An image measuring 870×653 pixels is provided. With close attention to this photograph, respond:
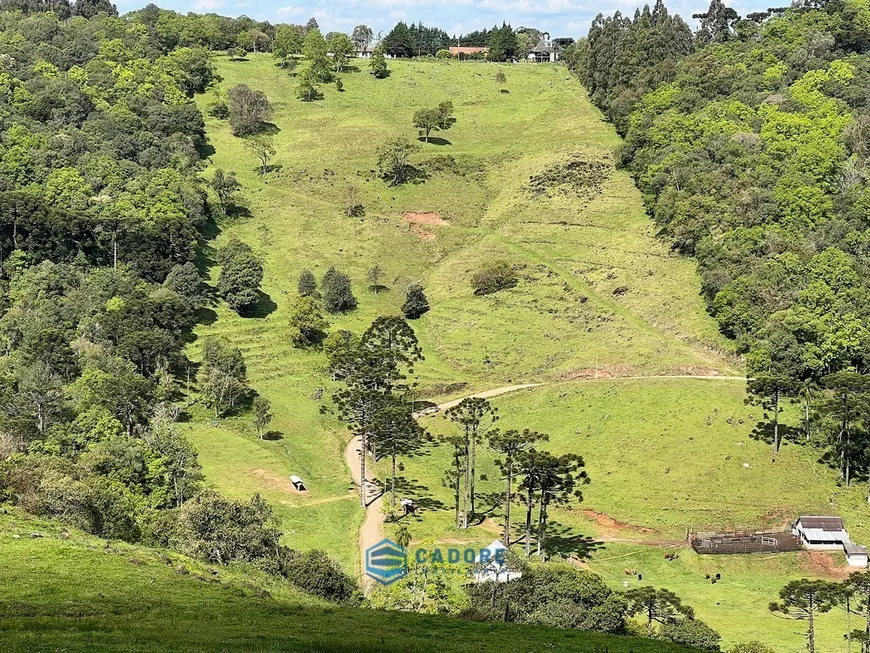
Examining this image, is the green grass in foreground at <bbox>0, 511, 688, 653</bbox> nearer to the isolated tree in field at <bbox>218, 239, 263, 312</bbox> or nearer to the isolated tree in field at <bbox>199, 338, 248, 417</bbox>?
the isolated tree in field at <bbox>199, 338, 248, 417</bbox>

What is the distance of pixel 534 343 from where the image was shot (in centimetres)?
12300

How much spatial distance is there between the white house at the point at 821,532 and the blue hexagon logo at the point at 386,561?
3419 cm

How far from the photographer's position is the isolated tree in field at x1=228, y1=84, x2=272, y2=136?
19338cm

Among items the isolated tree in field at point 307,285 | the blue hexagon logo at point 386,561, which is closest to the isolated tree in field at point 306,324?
the isolated tree in field at point 307,285

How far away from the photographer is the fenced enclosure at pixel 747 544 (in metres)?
77.8

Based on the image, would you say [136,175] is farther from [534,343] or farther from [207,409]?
[534,343]

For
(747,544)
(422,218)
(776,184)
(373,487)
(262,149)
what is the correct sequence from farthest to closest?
(262,149)
(422,218)
(776,184)
(373,487)
(747,544)

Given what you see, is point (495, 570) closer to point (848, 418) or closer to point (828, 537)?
point (828, 537)

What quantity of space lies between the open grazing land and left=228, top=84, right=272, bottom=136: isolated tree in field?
1.03 meters

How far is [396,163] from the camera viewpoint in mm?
173375

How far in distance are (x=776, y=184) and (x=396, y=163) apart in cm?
7105

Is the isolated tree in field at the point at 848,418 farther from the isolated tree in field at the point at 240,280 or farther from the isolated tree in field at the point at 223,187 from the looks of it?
the isolated tree in field at the point at 223,187

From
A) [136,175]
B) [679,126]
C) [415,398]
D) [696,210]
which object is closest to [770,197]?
[696,210]

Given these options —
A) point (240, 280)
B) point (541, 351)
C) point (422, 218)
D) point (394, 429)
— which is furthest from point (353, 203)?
point (394, 429)
